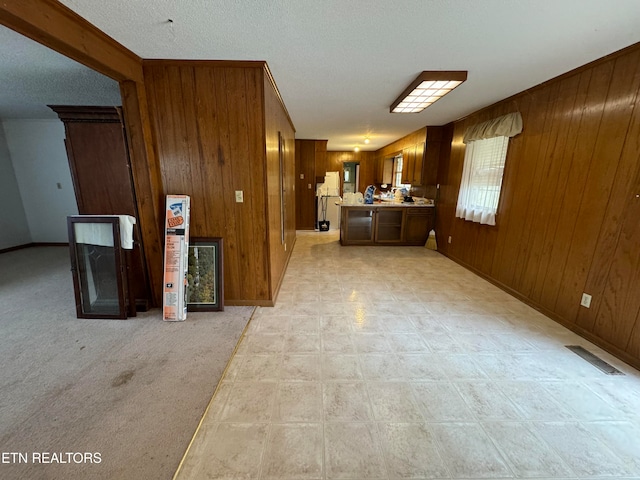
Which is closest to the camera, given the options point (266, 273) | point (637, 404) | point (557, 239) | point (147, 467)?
point (147, 467)

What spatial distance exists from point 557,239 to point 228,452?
3.36m

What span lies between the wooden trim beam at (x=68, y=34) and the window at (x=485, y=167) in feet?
13.5

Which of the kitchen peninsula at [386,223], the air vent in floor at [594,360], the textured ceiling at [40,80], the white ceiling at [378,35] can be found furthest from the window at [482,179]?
the textured ceiling at [40,80]

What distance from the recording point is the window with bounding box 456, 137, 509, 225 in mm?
3324

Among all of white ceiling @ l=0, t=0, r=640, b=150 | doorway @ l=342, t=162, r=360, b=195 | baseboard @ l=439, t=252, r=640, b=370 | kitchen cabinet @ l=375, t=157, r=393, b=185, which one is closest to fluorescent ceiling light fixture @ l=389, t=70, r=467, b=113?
white ceiling @ l=0, t=0, r=640, b=150

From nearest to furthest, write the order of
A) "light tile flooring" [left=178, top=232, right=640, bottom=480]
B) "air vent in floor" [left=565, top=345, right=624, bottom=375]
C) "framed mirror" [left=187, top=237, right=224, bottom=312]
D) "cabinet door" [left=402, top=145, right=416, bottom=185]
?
"light tile flooring" [left=178, top=232, right=640, bottom=480]
"air vent in floor" [left=565, top=345, right=624, bottom=375]
"framed mirror" [left=187, top=237, right=224, bottom=312]
"cabinet door" [left=402, top=145, right=416, bottom=185]

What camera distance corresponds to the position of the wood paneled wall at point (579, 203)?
6.45 feet

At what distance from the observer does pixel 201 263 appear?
2.63 metres

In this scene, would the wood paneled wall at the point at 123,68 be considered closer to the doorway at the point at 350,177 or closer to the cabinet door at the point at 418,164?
the cabinet door at the point at 418,164

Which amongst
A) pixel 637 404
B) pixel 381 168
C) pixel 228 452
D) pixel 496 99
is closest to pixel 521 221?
pixel 496 99

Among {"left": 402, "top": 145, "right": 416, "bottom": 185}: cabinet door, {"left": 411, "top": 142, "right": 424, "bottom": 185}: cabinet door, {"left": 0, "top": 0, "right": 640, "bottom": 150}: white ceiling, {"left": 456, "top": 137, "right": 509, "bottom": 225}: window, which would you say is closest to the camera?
{"left": 0, "top": 0, "right": 640, "bottom": 150}: white ceiling

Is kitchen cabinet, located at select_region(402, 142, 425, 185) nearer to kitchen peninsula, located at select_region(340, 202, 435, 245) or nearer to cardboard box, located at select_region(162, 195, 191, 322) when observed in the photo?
kitchen peninsula, located at select_region(340, 202, 435, 245)

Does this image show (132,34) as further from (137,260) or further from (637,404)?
(637,404)

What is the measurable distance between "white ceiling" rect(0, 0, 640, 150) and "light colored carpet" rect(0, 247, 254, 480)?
242cm
